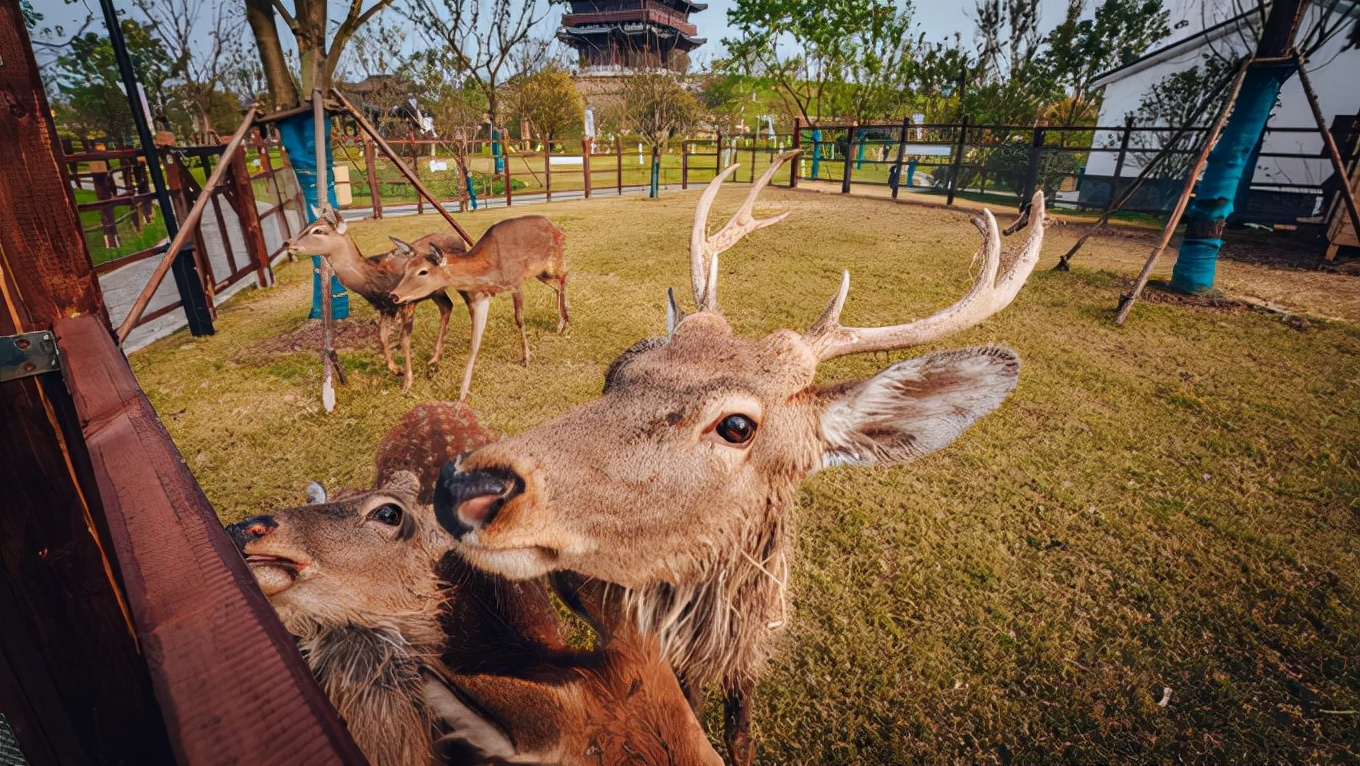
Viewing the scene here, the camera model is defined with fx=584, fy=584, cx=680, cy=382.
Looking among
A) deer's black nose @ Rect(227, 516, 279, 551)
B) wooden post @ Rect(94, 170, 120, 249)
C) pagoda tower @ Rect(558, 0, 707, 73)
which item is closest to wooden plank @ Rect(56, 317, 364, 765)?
deer's black nose @ Rect(227, 516, 279, 551)

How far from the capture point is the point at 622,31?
147 ft

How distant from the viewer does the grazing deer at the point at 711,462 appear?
150cm

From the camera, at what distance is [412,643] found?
1.87m

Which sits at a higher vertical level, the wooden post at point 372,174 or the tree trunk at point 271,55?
the tree trunk at point 271,55

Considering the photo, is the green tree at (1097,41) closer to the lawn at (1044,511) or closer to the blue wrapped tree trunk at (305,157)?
the lawn at (1044,511)

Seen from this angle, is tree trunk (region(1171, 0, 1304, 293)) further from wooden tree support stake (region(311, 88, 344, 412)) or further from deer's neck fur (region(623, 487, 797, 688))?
wooden tree support stake (region(311, 88, 344, 412))

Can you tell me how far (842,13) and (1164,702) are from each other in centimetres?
3253

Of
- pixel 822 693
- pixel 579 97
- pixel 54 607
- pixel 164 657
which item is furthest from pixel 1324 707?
pixel 579 97

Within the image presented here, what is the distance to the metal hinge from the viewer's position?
96 centimetres

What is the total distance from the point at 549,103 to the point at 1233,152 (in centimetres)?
3197

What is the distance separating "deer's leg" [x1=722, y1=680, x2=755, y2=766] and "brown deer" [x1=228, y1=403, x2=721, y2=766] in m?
0.38

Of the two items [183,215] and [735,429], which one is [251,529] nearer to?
[735,429]

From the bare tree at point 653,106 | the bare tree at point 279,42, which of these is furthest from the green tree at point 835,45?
the bare tree at point 279,42

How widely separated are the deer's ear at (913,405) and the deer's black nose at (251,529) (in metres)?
1.77
